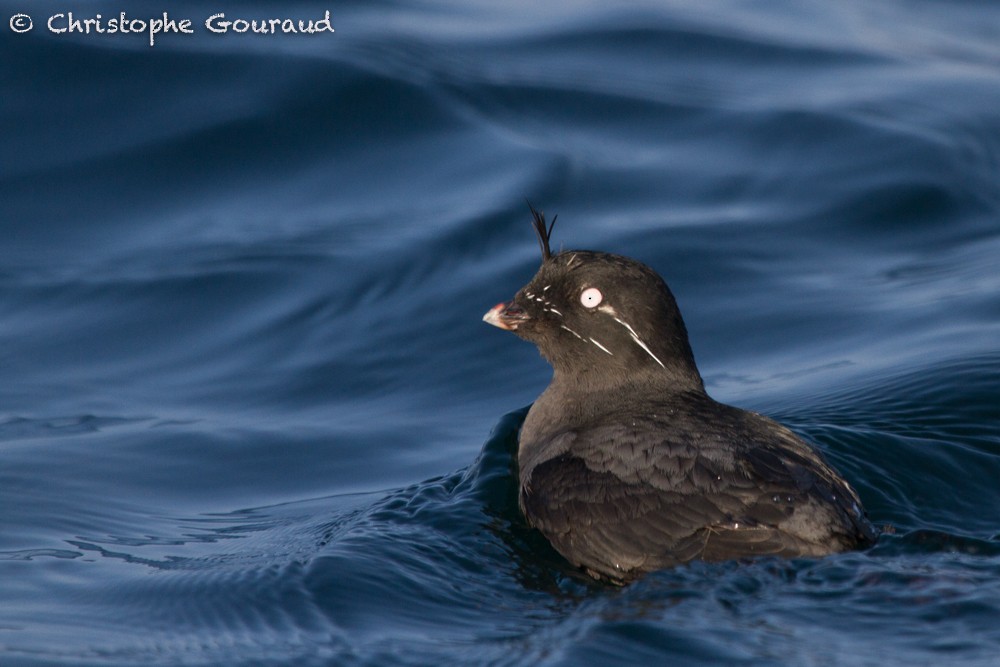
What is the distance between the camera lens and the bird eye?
7.13 m

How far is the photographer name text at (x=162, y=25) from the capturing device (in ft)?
→ 44.2

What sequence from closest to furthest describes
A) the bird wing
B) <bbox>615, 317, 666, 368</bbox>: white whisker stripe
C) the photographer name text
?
1. the bird wing
2. <bbox>615, 317, 666, 368</bbox>: white whisker stripe
3. the photographer name text

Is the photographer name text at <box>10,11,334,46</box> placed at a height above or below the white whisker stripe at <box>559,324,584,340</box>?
above

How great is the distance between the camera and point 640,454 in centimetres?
627

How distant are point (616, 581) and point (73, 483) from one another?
3741 mm

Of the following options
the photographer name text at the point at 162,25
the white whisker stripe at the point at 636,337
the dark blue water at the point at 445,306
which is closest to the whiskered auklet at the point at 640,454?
the white whisker stripe at the point at 636,337

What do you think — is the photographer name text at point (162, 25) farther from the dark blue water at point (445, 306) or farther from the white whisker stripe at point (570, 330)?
the white whisker stripe at point (570, 330)

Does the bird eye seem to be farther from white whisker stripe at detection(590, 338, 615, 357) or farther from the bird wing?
the bird wing

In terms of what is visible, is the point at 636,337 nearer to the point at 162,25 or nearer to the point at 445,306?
the point at 445,306

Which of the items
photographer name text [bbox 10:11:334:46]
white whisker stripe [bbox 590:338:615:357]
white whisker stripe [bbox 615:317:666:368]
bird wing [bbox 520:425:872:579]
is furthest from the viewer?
photographer name text [bbox 10:11:334:46]

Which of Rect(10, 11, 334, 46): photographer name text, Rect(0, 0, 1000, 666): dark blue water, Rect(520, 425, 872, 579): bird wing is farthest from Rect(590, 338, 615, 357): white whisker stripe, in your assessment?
Rect(10, 11, 334, 46): photographer name text

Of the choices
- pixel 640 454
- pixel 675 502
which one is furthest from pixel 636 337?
pixel 675 502

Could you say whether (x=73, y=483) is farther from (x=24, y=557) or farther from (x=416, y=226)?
(x=416, y=226)

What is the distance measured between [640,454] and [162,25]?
9264 millimetres
